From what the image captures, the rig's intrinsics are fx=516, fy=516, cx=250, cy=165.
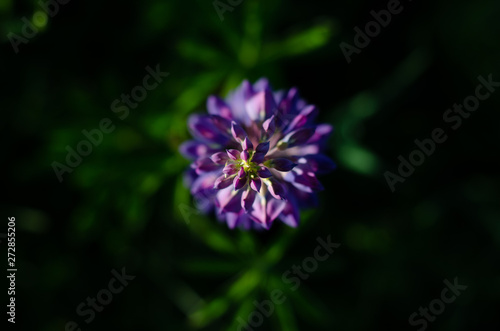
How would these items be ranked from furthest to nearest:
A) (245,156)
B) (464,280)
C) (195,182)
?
(464,280) < (195,182) < (245,156)

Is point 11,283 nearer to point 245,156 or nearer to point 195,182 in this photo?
point 195,182

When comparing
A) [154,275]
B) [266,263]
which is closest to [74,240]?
[154,275]

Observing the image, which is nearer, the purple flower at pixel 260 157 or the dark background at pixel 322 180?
the purple flower at pixel 260 157

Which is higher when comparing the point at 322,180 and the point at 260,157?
the point at 260,157

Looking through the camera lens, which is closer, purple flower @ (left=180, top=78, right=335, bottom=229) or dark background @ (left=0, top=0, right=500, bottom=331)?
purple flower @ (left=180, top=78, right=335, bottom=229)
